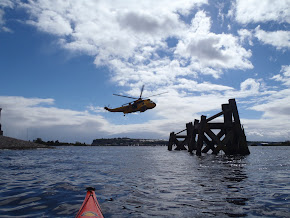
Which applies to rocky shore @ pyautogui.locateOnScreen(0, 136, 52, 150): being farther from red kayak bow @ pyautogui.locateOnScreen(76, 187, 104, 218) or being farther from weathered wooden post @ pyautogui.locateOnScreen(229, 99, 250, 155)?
red kayak bow @ pyautogui.locateOnScreen(76, 187, 104, 218)

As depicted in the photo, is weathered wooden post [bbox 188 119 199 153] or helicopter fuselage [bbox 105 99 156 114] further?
helicopter fuselage [bbox 105 99 156 114]

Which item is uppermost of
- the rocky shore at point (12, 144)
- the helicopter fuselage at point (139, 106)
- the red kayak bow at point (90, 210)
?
the helicopter fuselage at point (139, 106)

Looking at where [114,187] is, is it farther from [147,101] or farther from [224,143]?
[147,101]

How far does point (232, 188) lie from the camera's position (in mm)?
7309

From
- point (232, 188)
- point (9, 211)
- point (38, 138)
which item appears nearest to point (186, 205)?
point (232, 188)

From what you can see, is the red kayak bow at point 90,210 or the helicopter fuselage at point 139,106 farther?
the helicopter fuselage at point 139,106

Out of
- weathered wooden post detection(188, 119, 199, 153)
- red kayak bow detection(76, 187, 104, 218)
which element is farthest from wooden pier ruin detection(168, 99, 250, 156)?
red kayak bow detection(76, 187, 104, 218)

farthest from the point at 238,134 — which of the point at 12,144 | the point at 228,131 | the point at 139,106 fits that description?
the point at 12,144

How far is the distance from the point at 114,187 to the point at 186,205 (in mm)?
3239

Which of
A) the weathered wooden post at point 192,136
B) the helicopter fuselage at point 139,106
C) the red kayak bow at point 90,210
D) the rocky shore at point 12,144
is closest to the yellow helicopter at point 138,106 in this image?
the helicopter fuselage at point 139,106

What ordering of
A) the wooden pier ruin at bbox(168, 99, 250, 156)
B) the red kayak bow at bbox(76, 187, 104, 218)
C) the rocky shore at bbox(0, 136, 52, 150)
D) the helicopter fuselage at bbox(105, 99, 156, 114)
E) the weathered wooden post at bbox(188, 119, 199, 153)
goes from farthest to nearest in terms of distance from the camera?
the helicopter fuselage at bbox(105, 99, 156, 114) < the rocky shore at bbox(0, 136, 52, 150) < the weathered wooden post at bbox(188, 119, 199, 153) < the wooden pier ruin at bbox(168, 99, 250, 156) < the red kayak bow at bbox(76, 187, 104, 218)

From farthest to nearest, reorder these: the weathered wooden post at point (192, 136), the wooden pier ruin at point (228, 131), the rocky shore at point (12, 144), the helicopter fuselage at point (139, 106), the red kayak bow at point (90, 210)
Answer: the helicopter fuselage at point (139, 106), the rocky shore at point (12, 144), the weathered wooden post at point (192, 136), the wooden pier ruin at point (228, 131), the red kayak bow at point (90, 210)

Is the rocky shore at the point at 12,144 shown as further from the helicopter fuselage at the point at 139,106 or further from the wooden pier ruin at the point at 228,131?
the wooden pier ruin at the point at 228,131

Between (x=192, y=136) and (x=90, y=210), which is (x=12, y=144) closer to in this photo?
(x=192, y=136)
